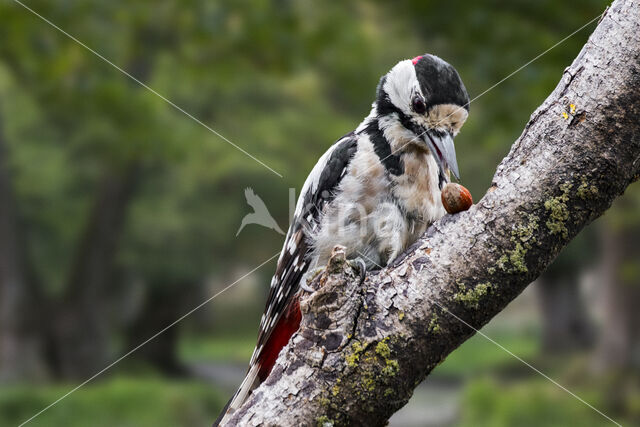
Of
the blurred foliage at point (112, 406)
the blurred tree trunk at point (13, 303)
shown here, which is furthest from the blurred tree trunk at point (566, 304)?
the blurred tree trunk at point (13, 303)

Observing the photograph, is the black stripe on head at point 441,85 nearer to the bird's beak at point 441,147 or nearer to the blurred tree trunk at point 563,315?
the bird's beak at point 441,147

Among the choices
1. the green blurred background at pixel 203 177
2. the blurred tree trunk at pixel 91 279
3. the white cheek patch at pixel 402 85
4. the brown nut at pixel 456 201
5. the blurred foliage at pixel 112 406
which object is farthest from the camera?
the blurred tree trunk at pixel 91 279

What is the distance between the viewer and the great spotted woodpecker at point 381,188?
191cm

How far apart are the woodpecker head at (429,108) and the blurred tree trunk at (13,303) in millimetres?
6468

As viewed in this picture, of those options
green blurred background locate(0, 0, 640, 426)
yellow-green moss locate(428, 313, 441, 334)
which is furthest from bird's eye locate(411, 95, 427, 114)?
green blurred background locate(0, 0, 640, 426)

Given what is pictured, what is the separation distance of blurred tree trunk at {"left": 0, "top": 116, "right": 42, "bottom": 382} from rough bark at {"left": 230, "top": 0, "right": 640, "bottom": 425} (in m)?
6.98

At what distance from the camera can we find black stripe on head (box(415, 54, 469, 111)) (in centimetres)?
188

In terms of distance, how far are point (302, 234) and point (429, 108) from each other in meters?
0.56

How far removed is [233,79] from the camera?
239 inches

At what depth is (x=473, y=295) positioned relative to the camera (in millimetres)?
1344

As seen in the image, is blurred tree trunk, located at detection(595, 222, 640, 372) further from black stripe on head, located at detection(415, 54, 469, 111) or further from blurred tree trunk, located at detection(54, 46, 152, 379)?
black stripe on head, located at detection(415, 54, 469, 111)

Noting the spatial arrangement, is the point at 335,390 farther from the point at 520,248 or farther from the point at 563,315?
the point at 563,315

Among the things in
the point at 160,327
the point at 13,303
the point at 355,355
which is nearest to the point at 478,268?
the point at 355,355

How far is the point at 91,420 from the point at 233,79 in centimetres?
363
